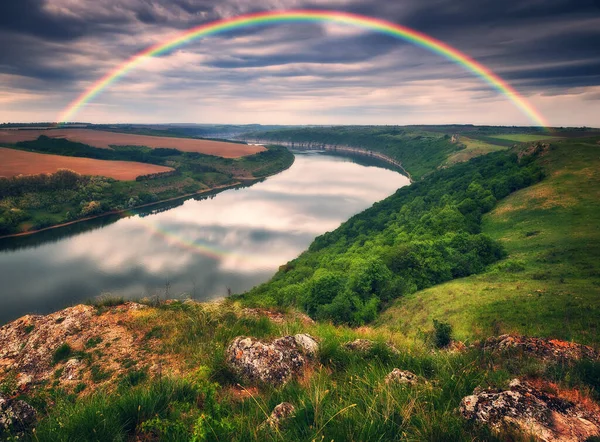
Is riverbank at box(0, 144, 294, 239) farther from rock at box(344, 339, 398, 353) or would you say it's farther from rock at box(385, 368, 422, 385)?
rock at box(385, 368, 422, 385)

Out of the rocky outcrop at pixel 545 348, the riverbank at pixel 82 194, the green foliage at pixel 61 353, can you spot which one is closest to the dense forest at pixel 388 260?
the green foliage at pixel 61 353

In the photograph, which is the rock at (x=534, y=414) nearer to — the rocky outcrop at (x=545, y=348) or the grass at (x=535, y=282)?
the rocky outcrop at (x=545, y=348)

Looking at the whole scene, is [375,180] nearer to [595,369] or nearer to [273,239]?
[273,239]

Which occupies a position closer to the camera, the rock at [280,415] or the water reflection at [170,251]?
the rock at [280,415]

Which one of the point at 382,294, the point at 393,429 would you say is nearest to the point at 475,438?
the point at 393,429

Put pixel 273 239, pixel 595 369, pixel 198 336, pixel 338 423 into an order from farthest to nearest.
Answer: pixel 273 239
pixel 198 336
pixel 595 369
pixel 338 423

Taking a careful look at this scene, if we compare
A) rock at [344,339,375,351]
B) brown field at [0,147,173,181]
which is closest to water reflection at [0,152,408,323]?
brown field at [0,147,173,181]
